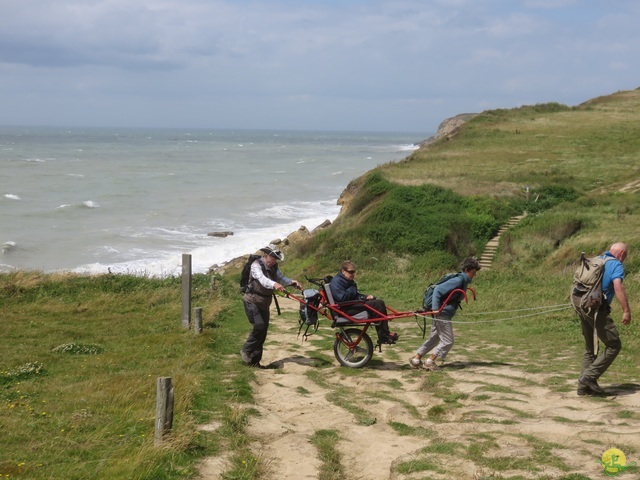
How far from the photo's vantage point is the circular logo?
22.4ft

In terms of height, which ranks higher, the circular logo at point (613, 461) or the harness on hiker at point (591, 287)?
the harness on hiker at point (591, 287)

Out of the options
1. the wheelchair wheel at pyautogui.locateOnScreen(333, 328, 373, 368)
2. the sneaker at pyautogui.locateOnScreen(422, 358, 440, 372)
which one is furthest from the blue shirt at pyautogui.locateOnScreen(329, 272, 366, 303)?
the sneaker at pyautogui.locateOnScreen(422, 358, 440, 372)

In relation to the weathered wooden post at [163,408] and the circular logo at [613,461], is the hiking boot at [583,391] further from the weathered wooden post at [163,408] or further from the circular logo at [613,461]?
the weathered wooden post at [163,408]

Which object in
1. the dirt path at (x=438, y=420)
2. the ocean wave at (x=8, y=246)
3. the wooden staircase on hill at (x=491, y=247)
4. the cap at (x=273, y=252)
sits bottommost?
the ocean wave at (x=8, y=246)

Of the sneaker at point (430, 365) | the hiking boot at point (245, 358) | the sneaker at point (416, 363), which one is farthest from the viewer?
the hiking boot at point (245, 358)

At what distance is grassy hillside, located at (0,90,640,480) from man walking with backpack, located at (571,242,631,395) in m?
1.34

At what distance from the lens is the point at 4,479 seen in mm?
6695

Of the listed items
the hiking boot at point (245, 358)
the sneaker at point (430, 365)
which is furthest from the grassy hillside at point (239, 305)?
the sneaker at point (430, 365)

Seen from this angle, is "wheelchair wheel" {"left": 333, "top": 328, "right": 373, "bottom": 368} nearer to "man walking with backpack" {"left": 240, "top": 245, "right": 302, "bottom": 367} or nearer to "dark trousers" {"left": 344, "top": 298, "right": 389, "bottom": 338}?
"dark trousers" {"left": 344, "top": 298, "right": 389, "bottom": 338}

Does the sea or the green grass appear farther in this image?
the sea

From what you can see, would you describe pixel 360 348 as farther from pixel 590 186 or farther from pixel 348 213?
pixel 590 186

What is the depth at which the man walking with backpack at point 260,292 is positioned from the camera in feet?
39.4

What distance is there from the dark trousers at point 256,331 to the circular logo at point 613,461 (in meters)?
6.14

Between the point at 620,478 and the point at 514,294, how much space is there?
50.1 feet
